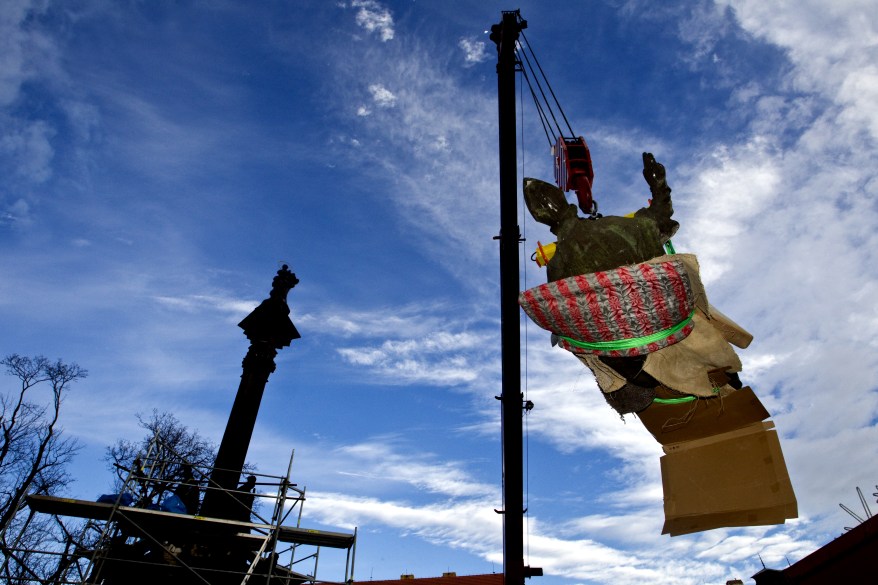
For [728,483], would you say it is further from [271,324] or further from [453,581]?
[453,581]

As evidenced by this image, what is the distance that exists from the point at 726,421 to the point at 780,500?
423 mm

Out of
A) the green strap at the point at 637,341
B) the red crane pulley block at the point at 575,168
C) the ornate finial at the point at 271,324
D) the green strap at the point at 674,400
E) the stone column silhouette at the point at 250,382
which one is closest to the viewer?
the green strap at the point at 637,341

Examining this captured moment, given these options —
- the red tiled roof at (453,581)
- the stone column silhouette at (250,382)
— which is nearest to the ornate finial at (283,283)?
the stone column silhouette at (250,382)

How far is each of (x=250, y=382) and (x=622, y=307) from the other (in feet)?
43.8

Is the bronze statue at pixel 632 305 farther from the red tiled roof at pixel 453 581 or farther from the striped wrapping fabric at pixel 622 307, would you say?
the red tiled roof at pixel 453 581

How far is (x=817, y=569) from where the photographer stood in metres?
7.15

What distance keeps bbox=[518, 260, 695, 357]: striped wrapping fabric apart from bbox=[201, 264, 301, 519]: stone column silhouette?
1150 cm

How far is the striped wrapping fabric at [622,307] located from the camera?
2.19m

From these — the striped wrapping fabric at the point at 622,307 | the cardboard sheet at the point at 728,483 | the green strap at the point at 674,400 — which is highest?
the striped wrapping fabric at the point at 622,307

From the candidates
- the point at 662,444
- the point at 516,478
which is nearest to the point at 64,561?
the point at 516,478

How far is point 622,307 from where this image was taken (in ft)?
7.31

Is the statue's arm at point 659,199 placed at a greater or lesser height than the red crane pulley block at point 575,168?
lesser

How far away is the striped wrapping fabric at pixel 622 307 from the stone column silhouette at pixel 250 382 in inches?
453

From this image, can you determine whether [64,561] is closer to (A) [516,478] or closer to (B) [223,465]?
(B) [223,465]
